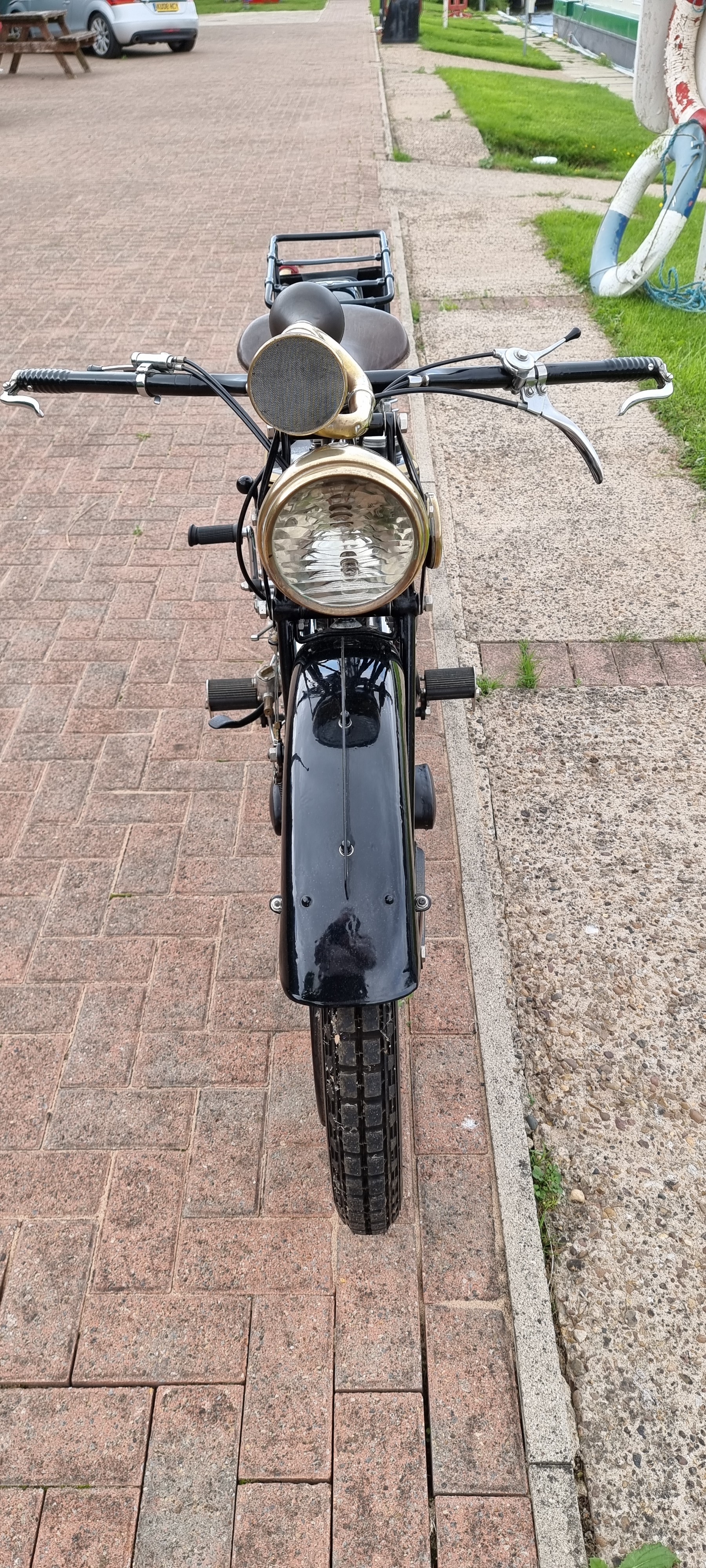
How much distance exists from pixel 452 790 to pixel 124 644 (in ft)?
5.22

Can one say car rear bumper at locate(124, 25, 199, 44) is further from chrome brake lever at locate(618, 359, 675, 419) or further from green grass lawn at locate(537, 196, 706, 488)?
chrome brake lever at locate(618, 359, 675, 419)

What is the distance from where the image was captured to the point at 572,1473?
1907mm

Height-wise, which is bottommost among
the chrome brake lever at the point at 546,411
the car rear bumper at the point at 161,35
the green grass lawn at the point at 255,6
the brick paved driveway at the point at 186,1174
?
the brick paved driveway at the point at 186,1174

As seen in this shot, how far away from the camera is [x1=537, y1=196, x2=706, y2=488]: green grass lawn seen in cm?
622

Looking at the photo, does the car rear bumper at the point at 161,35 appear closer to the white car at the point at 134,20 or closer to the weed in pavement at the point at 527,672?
the white car at the point at 134,20

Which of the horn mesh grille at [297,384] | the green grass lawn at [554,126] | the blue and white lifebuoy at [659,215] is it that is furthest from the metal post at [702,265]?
the horn mesh grille at [297,384]

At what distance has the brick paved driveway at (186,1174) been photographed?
192cm

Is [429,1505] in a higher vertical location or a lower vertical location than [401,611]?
lower

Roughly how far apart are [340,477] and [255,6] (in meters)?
37.9

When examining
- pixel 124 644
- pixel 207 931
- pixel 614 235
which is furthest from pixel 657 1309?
pixel 614 235

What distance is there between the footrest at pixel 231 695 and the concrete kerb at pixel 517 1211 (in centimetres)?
88

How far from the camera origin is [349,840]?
1842 mm

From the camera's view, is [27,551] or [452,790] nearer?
[452,790]

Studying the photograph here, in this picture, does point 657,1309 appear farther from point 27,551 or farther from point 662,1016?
point 27,551
